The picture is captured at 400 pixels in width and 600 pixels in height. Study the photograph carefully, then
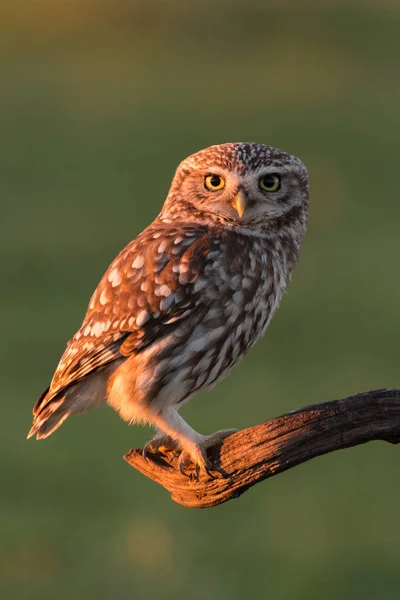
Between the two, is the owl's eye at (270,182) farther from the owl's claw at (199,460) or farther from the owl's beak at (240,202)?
the owl's claw at (199,460)

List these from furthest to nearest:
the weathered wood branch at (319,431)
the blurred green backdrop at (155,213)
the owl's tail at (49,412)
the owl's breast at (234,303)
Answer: the blurred green backdrop at (155,213) < the owl's tail at (49,412) < the owl's breast at (234,303) < the weathered wood branch at (319,431)

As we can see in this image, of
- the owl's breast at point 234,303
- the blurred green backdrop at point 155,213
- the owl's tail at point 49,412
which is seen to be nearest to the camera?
the owl's breast at point 234,303

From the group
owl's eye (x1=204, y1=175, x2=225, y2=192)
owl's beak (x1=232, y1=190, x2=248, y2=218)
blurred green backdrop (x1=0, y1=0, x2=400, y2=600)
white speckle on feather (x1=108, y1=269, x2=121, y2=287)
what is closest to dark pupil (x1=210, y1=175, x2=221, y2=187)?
owl's eye (x1=204, y1=175, x2=225, y2=192)

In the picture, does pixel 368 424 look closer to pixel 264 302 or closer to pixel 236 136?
pixel 264 302

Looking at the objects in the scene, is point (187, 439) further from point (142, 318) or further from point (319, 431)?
point (319, 431)

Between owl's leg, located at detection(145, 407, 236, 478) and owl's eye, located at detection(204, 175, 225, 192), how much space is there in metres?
0.64

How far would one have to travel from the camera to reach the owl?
420 cm

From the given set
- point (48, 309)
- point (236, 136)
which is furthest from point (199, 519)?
point (236, 136)

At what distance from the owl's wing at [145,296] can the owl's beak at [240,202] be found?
13 centimetres

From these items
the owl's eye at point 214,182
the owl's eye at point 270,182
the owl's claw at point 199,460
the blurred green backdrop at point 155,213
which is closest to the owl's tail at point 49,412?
the owl's claw at point 199,460

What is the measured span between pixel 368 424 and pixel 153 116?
33.6 ft

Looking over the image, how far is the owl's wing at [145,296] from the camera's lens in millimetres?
4191

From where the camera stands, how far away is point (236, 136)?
40.6ft

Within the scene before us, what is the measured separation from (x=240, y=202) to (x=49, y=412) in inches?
32.5
